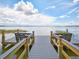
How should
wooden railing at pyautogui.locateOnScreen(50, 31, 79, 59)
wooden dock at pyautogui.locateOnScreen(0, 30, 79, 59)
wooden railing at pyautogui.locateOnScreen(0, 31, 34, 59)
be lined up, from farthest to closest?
wooden railing at pyautogui.locateOnScreen(50, 31, 79, 59) < wooden dock at pyautogui.locateOnScreen(0, 30, 79, 59) < wooden railing at pyautogui.locateOnScreen(0, 31, 34, 59)

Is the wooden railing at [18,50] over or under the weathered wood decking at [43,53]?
over

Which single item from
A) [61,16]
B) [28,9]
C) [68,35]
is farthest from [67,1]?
[61,16]

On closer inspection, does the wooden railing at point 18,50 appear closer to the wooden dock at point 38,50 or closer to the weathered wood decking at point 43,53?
the wooden dock at point 38,50

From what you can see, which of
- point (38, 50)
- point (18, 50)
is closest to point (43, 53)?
point (38, 50)

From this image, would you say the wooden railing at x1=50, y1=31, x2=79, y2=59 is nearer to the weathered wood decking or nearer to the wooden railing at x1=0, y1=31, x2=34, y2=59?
the weathered wood decking

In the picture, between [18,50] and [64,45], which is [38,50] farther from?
[64,45]

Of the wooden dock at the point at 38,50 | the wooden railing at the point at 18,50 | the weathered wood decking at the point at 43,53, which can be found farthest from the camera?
the weathered wood decking at the point at 43,53

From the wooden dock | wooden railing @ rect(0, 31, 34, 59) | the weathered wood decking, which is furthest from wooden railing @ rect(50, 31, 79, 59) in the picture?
wooden railing @ rect(0, 31, 34, 59)

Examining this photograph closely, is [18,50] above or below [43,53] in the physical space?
above

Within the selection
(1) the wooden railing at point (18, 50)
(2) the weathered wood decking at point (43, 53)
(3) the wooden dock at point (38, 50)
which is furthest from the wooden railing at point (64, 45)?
(1) the wooden railing at point (18, 50)

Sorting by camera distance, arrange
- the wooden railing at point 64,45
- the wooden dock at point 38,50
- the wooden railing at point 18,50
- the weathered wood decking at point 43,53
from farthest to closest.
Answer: the weathered wood decking at point 43,53
the wooden railing at point 64,45
the wooden dock at point 38,50
the wooden railing at point 18,50

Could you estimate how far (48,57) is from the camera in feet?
21.5

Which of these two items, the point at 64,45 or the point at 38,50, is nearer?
the point at 64,45

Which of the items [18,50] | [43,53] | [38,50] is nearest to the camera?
[18,50]
